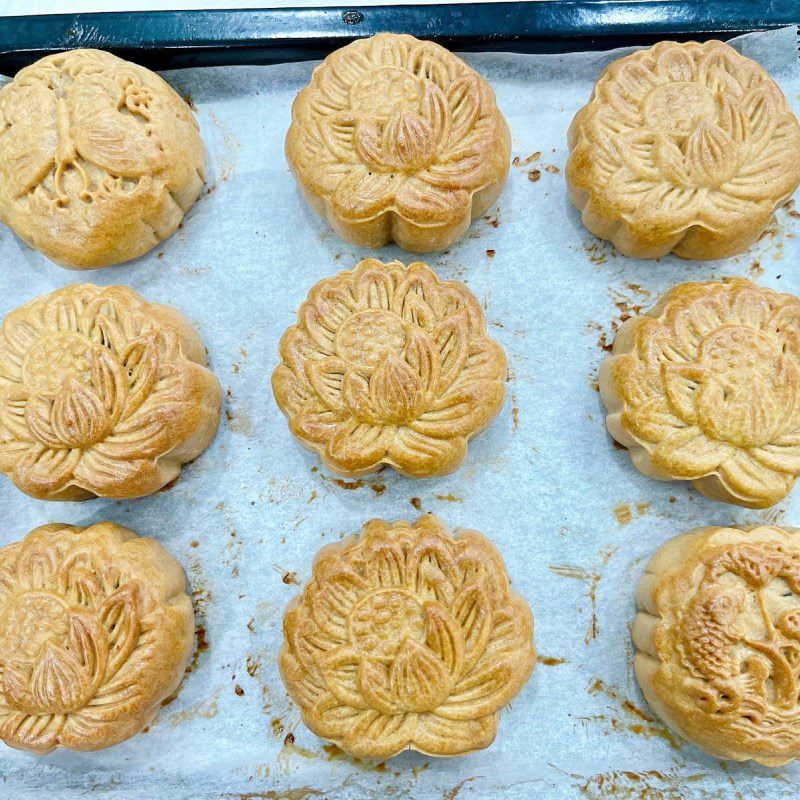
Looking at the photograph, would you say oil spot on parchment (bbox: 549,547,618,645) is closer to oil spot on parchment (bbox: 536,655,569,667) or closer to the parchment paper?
the parchment paper

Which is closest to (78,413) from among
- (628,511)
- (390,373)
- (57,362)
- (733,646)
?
(57,362)

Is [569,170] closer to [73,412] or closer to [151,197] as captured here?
[151,197]

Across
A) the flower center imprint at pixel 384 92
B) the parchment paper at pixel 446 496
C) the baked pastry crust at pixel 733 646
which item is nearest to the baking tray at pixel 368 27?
the parchment paper at pixel 446 496

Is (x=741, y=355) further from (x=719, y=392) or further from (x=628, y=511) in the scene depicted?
(x=628, y=511)

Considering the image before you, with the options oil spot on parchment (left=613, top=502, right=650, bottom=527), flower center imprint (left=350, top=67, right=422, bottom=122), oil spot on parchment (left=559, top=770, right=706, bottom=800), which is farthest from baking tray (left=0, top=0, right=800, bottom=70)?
oil spot on parchment (left=559, top=770, right=706, bottom=800)

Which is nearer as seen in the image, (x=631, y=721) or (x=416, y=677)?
(x=416, y=677)

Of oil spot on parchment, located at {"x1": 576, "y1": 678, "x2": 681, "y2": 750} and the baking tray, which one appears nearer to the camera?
oil spot on parchment, located at {"x1": 576, "y1": 678, "x2": 681, "y2": 750}

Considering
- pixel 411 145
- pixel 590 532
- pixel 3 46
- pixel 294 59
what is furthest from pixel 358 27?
pixel 590 532
